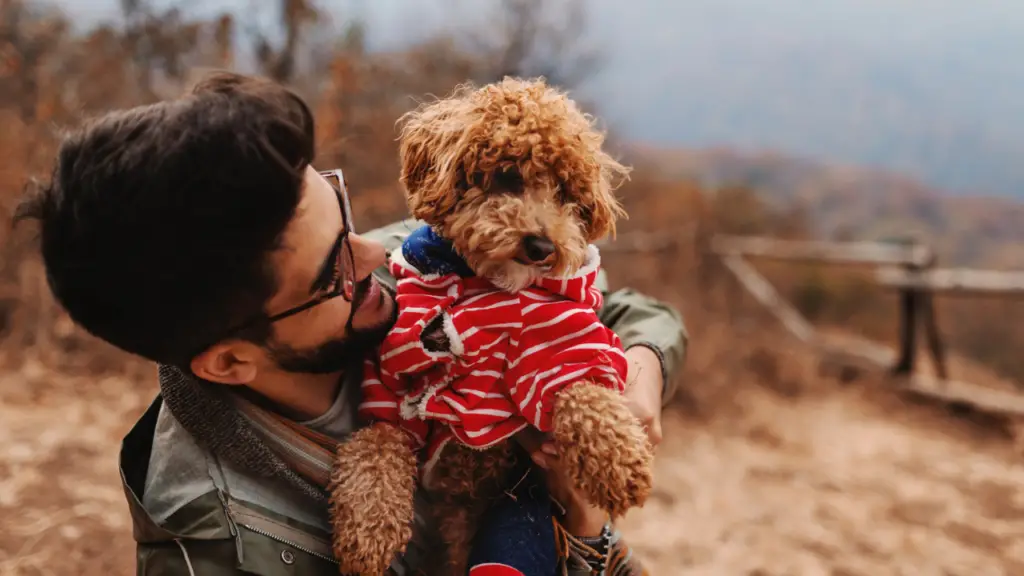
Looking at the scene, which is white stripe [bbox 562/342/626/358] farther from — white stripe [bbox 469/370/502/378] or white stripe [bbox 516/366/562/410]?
white stripe [bbox 469/370/502/378]

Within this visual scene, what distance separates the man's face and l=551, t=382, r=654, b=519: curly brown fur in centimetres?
52

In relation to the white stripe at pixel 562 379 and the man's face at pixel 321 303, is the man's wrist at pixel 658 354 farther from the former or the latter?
the man's face at pixel 321 303

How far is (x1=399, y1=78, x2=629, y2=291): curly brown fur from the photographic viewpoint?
162 cm

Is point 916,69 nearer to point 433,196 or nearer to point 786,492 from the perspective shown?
point 786,492

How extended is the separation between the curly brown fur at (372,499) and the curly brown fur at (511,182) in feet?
1.60

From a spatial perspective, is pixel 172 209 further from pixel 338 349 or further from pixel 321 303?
pixel 338 349

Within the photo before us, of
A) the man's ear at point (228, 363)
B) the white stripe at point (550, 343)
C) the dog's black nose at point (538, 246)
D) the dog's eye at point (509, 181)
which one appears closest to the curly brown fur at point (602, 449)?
the white stripe at point (550, 343)

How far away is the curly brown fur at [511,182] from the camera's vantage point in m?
1.62

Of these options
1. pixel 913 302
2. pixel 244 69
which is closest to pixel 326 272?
pixel 244 69

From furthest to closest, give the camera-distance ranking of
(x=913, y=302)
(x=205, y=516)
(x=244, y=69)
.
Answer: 1. (x=913, y=302)
2. (x=244, y=69)
3. (x=205, y=516)

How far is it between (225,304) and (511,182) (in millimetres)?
669

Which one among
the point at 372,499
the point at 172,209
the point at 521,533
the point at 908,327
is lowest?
the point at 908,327

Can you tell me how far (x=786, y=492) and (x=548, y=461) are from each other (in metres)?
5.08

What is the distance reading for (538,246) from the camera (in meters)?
1.59
